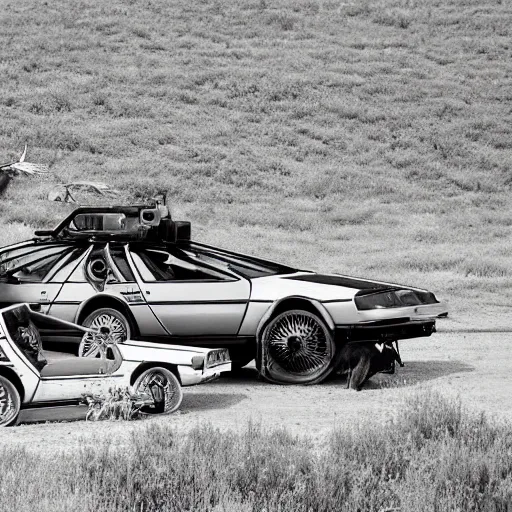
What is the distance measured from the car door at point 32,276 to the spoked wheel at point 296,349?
Answer: 255 cm

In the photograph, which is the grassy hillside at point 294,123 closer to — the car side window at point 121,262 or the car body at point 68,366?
the car side window at point 121,262

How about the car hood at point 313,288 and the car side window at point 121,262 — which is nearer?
the car hood at point 313,288

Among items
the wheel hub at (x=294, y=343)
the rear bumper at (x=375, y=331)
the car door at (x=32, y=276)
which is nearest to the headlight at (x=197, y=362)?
the wheel hub at (x=294, y=343)

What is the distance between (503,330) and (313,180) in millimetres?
18494

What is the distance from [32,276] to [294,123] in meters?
29.0

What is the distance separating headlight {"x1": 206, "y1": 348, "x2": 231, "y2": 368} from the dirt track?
43 centimetres

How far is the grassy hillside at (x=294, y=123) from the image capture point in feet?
97.0

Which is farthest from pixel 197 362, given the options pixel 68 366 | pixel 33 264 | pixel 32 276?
pixel 33 264

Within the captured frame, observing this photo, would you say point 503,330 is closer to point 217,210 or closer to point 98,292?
point 98,292

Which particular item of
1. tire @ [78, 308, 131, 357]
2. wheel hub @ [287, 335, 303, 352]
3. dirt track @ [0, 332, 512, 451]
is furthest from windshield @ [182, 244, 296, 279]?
dirt track @ [0, 332, 512, 451]

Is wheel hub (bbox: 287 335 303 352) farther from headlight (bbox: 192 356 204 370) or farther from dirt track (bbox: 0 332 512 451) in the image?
headlight (bbox: 192 356 204 370)

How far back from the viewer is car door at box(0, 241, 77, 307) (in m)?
12.6

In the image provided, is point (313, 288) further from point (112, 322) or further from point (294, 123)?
point (294, 123)

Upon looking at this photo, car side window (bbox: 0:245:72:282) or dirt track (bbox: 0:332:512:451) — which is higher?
car side window (bbox: 0:245:72:282)
